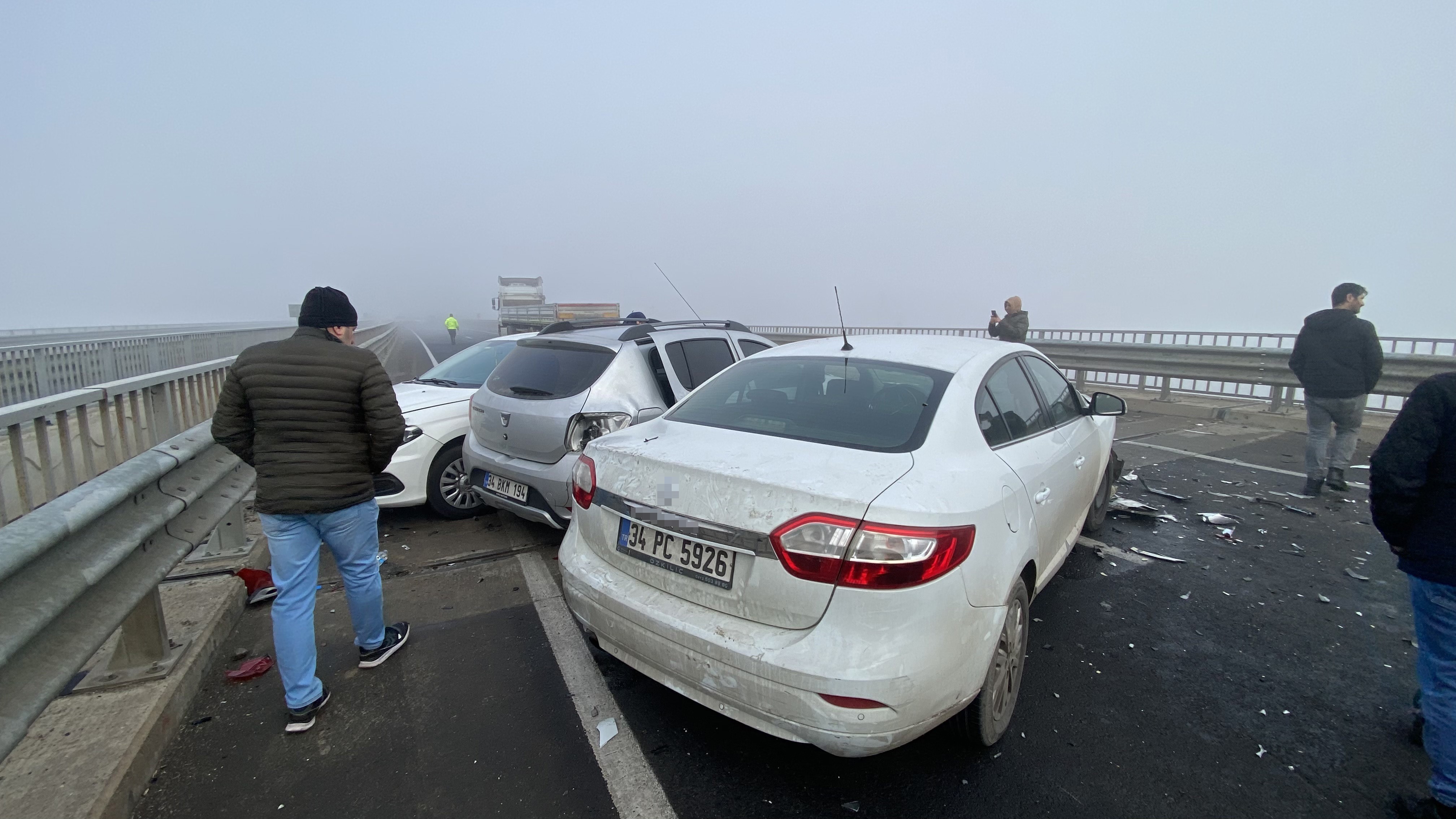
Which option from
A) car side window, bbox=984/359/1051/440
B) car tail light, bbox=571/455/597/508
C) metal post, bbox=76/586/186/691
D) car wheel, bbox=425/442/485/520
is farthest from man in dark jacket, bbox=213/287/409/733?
car side window, bbox=984/359/1051/440

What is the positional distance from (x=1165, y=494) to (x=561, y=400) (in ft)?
18.6

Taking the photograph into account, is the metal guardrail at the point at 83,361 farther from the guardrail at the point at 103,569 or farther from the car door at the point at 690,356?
the car door at the point at 690,356

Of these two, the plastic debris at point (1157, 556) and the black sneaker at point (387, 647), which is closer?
the black sneaker at point (387, 647)

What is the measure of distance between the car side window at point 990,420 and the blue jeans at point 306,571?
2.82 metres

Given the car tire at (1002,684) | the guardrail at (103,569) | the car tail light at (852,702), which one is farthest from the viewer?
the car tire at (1002,684)

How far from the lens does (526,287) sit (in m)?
38.5

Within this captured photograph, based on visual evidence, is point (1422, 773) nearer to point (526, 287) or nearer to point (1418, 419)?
point (1418, 419)

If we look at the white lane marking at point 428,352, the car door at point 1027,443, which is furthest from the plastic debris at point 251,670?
the white lane marking at point 428,352

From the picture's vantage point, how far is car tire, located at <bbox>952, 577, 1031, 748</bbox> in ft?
8.26

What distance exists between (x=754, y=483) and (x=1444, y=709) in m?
2.58

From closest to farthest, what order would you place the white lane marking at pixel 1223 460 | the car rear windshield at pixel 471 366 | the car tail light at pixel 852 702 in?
the car tail light at pixel 852 702
the car rear windshield at pixel 471 366
the white lane marking at pixel 1223 460

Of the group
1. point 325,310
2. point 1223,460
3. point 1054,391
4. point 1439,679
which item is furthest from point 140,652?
point 1223,460

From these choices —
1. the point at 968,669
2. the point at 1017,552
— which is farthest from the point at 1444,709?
the point at 968,669

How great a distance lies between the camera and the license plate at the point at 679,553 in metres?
2.30
